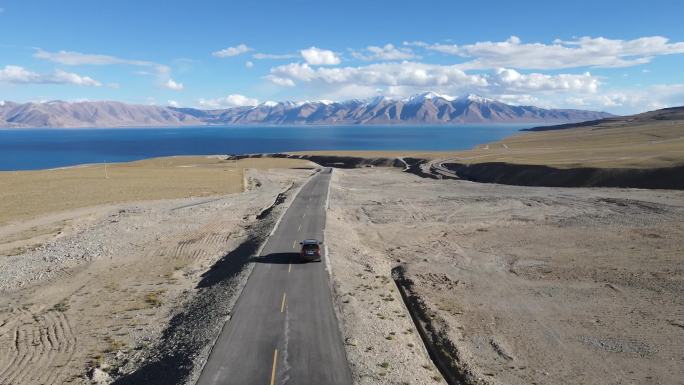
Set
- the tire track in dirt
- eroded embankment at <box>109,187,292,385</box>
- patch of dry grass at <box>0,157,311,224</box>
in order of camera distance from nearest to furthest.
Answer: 1. eroded embankment at <box>109,187,292,385</box>
2. the tire track in dirt
3. patch of dry grass at <box>0,157,311,224</box>

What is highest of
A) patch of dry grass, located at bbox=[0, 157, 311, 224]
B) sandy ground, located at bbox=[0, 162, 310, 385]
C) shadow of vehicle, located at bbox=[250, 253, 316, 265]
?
patch of dry grass, located at bbox=[0, 157, 311, 224]

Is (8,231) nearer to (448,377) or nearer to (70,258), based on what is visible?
(70,258)

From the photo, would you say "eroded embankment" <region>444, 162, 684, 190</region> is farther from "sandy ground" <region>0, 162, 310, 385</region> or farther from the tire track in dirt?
the tire track in dirt

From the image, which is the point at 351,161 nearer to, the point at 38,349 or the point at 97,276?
the point at 97,276

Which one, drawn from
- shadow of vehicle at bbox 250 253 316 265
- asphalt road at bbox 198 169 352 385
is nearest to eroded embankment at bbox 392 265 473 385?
asphalt road at bbox 198 169 352 385

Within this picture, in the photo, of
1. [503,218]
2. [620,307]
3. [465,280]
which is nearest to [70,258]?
[465,280]

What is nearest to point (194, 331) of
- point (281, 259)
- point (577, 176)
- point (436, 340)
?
point (436, 340)

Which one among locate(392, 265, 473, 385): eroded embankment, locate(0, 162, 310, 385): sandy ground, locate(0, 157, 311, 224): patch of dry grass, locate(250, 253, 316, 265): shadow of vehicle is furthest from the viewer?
locate(0, 157, 311, 224): patch of dry grass
